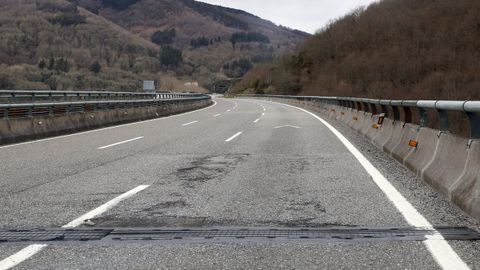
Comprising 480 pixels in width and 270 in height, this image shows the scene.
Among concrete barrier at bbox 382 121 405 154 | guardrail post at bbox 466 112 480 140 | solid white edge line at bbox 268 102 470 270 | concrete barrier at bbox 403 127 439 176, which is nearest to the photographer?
solid white edge line at bbox 268 102 470 270

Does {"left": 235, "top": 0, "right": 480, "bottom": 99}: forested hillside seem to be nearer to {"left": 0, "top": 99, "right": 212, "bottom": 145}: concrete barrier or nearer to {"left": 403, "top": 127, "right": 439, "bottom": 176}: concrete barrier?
{"left": 0, "top": 99, "right": 212, "bottom": 145}: concrete barrier

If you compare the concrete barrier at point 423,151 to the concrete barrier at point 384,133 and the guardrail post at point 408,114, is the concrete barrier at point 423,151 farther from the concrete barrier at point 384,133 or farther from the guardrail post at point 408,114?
the concrete barrier at point 384,133

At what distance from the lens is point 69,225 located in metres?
5.02

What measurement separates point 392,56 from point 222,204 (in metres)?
125

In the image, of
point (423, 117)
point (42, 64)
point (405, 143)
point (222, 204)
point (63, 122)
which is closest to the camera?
point (222, 204)

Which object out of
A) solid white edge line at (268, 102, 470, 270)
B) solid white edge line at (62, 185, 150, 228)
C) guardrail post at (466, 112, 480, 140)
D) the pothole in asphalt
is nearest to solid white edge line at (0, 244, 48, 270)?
solid white edge line at (62, 185, 150, 228)

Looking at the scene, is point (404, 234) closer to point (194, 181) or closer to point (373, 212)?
point (373, 212)

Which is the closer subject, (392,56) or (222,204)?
(222,204)

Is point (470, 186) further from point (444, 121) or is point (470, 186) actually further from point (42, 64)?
point (42, 64)

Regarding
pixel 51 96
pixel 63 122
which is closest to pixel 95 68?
pixel 51 96

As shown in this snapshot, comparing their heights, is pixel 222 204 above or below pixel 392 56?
below

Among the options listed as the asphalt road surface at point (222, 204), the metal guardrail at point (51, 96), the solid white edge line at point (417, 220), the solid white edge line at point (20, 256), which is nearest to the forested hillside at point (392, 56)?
the metal guardrail at point (51, 96)

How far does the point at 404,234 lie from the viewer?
459cm

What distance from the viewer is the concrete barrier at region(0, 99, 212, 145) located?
1393cm
